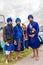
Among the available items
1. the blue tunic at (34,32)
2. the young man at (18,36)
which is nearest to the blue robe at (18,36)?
the young man at (18,36)

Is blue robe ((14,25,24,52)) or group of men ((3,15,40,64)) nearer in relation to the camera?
group of men ((3,15,40,64))

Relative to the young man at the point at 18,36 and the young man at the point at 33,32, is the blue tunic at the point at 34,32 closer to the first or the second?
the young man at the point at 33,32

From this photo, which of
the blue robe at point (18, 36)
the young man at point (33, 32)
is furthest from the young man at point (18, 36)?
the young man at point (33, 32)

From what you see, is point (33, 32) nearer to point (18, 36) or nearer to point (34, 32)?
point (34, 32)

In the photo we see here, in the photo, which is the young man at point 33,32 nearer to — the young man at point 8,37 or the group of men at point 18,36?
the group of men at point 18,36

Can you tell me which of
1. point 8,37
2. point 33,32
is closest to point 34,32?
point 33,32

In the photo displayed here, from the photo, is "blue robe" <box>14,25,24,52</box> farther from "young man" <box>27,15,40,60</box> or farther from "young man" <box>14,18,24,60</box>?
"young man" <box>27,15,40,60</box>

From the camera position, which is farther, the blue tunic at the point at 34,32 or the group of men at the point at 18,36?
the blue tunic at the point at 34,32

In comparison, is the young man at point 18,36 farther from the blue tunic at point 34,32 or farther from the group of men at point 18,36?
the blue tunic at point 34,32

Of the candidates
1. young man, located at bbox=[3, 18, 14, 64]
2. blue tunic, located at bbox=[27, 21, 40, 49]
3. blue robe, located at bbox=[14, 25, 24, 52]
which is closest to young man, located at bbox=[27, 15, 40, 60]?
blue tunic, located at bbox=[27, 21, 40, 49]

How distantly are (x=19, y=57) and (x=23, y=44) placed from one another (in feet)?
2.09

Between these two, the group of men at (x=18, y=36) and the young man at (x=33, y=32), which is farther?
the young man at (x=33, y=32)

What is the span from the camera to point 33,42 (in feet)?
32.4

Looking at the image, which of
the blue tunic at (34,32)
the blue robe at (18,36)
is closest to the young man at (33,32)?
the blue tunic at (34,32)
